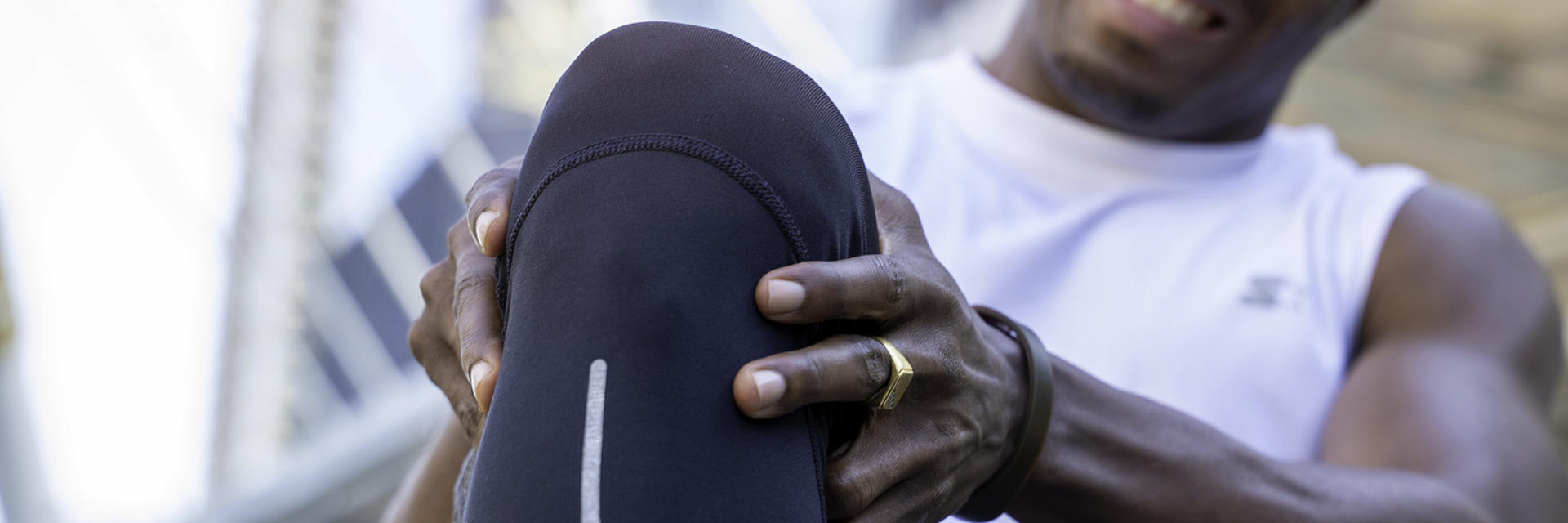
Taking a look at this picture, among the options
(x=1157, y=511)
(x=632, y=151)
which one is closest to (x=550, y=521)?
(x=632, y=151)

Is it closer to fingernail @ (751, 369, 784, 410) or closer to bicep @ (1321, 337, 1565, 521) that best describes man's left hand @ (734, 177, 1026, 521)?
fingernail @ (751, 369, 784, 410)

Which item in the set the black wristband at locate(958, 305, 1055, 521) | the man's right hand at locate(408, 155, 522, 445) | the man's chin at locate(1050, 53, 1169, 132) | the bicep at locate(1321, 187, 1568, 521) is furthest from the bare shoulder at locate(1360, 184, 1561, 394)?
the man's right hand at locate(408, 155, 522, 445)

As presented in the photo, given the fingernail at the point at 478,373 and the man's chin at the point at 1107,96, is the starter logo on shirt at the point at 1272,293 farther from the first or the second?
the fingernail at the point at 478,373

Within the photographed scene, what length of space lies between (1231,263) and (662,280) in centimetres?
81

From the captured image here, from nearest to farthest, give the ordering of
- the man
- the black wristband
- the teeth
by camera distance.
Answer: the black wristband
the man
the teeth

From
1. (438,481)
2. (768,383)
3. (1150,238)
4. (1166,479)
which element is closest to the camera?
(768,383)

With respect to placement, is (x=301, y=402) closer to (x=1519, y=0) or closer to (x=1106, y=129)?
(x=1106, y=129)

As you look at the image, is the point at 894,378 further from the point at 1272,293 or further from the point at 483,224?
the point at 1272,293

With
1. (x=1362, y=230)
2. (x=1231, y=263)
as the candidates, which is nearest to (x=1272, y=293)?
(x=1231, y=263)

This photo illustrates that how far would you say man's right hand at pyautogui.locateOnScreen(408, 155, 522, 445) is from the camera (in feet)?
1.98

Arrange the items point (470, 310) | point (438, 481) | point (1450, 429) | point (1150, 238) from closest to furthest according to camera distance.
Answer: point (470, 310), point (438, 481), point (1450, 429), point (1150, 238)

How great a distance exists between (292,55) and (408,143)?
328mm

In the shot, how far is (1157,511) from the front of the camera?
79 centimetres

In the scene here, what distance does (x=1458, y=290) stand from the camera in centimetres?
121
